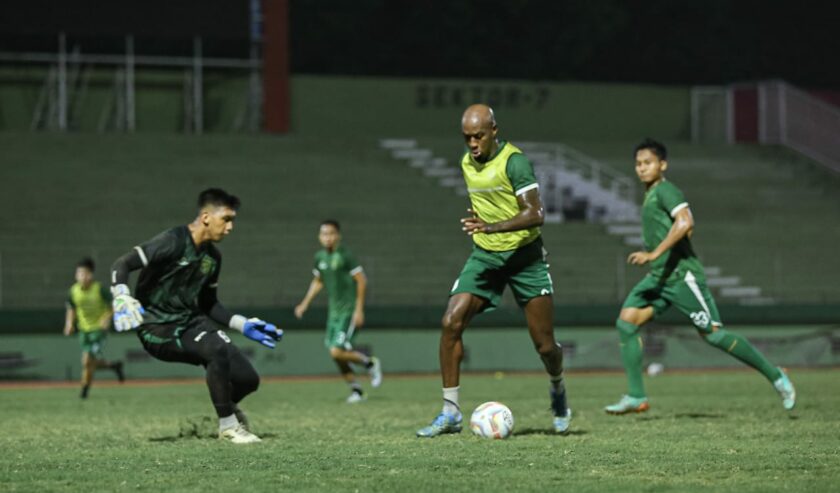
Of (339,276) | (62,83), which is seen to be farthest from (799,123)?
(339,276)

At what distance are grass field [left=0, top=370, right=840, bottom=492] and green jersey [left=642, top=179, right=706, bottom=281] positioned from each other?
4.65 feet

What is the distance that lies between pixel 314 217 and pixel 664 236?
A: 18453 mm

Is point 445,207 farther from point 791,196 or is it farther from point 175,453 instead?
point 175,453

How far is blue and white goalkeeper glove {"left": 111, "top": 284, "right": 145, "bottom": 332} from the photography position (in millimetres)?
9984

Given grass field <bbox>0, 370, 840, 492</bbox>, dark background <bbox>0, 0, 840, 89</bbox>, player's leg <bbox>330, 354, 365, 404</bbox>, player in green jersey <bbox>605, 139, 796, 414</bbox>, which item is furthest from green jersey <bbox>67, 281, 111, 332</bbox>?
dark background <bbox>0, 0, 840, 89</bbox>

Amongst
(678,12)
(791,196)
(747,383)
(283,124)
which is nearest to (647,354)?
(747,383)

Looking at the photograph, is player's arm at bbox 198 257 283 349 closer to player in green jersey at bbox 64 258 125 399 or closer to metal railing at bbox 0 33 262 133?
player in green jersey at bbox 64 258 125 399

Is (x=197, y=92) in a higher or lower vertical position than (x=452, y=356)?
higher

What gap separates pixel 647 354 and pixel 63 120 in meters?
15.9

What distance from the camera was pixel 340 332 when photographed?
62.2 ft

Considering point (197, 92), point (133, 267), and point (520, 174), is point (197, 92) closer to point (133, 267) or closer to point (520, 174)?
point (133, 267)

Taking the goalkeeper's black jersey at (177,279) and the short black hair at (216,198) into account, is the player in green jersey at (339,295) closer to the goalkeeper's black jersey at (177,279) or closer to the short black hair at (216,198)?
the goalkeeper's black jersey at (177,279)

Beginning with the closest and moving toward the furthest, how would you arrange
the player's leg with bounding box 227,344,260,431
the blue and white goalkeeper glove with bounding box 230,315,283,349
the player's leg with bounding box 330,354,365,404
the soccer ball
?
1. the soccer ball
2. the blue and white goalkeeper glove with bounding box 230,315,283,349
3. the player's leg with bounding box 227,344,260,431
4. the player's leg with bounding box 330,354,365,404

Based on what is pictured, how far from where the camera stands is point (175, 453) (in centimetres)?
986
